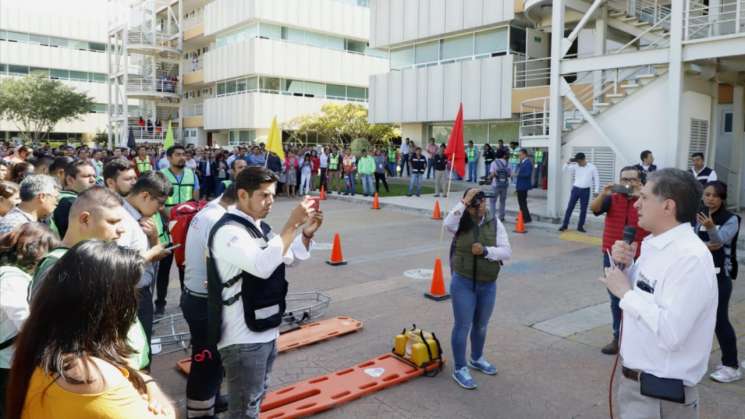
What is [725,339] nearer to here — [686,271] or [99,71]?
[686,271]

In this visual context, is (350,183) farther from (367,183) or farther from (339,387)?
(339,387)

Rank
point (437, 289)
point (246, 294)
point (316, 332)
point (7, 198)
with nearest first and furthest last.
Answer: point (246, 294)
point (7, 198)
point (316, 332)
point (437, 289)

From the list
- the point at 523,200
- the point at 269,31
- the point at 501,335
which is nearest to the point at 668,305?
the point at 501,335

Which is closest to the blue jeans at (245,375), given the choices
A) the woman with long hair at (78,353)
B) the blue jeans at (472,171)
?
the woman with long hair at (78,353)

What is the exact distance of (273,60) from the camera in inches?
1414

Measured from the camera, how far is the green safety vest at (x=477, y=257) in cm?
499

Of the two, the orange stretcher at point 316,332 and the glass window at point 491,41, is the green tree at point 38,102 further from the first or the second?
the orange stretcher at point 316,332

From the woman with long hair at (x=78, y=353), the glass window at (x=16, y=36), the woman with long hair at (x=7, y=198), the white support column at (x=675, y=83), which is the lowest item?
the woman with long hair at (x=78, y=353)

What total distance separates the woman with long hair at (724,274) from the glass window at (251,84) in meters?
34.2

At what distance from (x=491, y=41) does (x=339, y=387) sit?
21838 millimetres

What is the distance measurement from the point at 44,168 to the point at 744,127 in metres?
17.0

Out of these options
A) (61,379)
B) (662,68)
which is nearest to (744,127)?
(662,68)

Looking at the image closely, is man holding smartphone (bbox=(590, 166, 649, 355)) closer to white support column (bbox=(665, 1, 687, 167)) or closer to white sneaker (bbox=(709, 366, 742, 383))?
white sneaker (bbox=(709, 366, 742, 383))

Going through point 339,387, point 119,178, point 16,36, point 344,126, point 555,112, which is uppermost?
point 16,36
